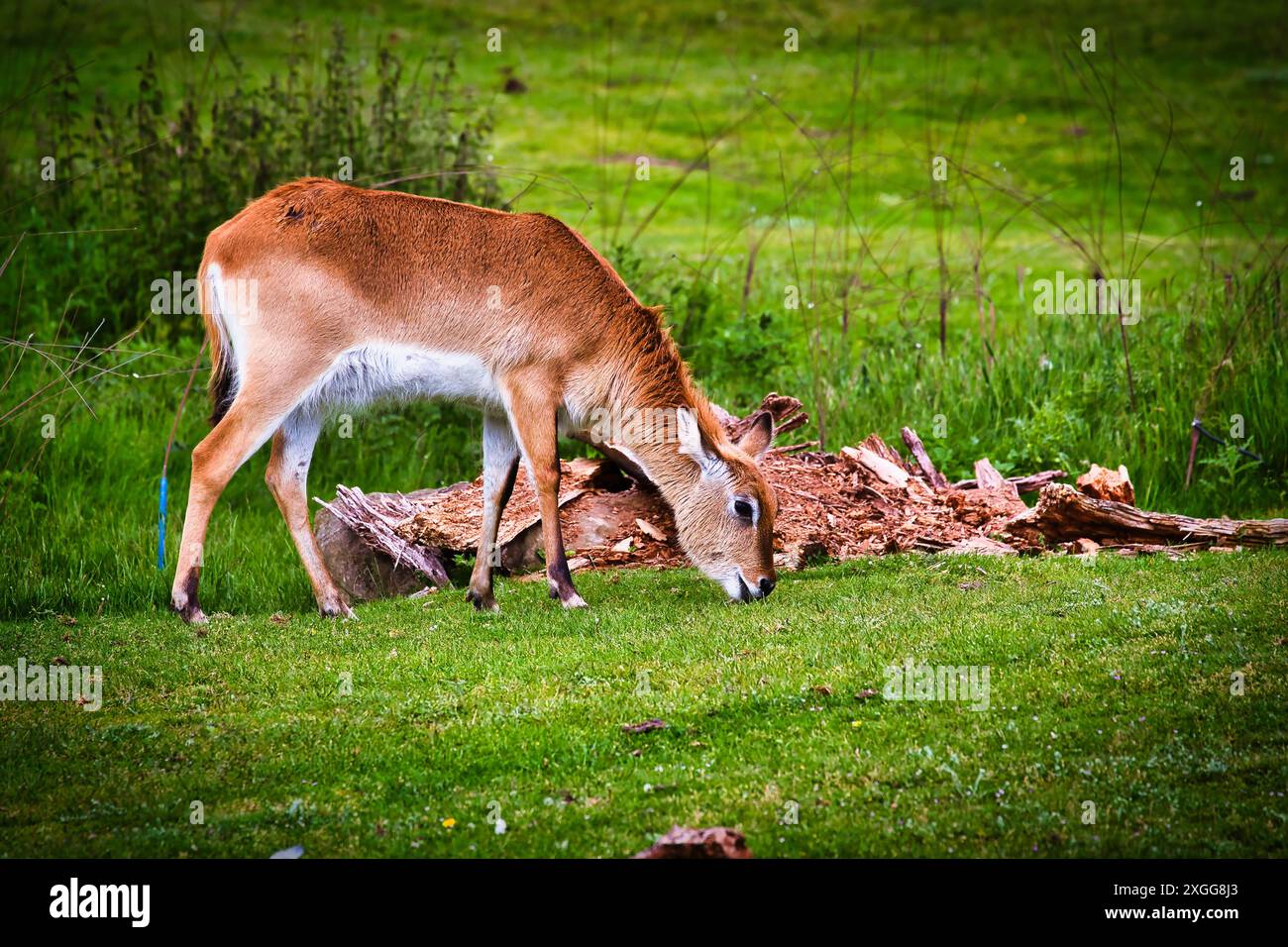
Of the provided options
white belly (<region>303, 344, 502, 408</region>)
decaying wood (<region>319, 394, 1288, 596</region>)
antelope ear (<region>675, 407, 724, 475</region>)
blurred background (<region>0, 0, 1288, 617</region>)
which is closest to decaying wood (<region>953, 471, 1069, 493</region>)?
decaying wood (<region>319, 394, 1288, 596</region>)

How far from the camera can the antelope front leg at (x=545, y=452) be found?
9.47 m

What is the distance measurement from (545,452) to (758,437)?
174 centimetres

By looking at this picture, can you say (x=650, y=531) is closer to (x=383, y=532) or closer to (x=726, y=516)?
(x=726, y=516)

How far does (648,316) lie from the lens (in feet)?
32.8

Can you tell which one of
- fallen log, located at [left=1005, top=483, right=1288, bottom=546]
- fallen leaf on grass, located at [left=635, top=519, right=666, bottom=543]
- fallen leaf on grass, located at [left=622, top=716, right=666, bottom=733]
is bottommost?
fallen leaf on grass, located at [left=622, top=716, right=666, bottom=733]

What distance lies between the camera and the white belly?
30.6 feet

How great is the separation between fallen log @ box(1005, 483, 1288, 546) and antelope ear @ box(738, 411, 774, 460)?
2.14 metres

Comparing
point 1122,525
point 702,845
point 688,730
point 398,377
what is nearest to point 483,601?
point 398,377

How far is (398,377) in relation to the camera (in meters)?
9.46

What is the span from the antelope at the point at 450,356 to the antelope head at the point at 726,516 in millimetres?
11

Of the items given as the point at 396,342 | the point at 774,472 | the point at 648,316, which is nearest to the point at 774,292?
the point at 774,472

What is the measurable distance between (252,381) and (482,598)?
223cm

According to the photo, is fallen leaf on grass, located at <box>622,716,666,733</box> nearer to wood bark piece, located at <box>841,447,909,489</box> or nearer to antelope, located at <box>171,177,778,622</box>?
antelope, located at <box>171,177,778,622</box>
